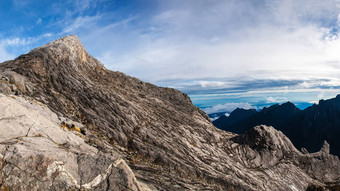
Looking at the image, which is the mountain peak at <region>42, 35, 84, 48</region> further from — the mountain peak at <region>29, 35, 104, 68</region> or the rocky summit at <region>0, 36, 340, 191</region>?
the rocky summit at <region>0, 36, 340, 191</region>

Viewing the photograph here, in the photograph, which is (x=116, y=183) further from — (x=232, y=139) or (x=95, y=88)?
(x=232, y=139)

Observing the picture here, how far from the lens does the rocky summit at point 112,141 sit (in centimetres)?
1428

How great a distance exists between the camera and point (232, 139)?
5138 centimetres

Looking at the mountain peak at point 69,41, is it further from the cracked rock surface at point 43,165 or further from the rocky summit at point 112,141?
the cracked rock surface at point 43,165

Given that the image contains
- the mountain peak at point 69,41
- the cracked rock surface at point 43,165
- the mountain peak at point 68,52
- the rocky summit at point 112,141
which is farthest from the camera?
the mountain peak at point 69,41

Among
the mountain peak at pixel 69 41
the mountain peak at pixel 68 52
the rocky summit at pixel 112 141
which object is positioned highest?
the mountain peak at pixel 69 41

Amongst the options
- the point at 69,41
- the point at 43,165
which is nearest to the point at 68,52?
the point at 69,41

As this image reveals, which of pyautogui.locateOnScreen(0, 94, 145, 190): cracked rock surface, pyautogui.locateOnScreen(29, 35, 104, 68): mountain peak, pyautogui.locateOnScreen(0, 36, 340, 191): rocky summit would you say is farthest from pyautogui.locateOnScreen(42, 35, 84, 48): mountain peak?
pyautogui.locateOnScreen(0, 94, 145, 190): cracked rock surface

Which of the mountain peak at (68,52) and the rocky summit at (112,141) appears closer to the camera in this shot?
the rocky summit at (112,141)

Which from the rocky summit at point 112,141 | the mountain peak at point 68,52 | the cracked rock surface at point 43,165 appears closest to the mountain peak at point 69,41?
the mountain peak at point 68,52

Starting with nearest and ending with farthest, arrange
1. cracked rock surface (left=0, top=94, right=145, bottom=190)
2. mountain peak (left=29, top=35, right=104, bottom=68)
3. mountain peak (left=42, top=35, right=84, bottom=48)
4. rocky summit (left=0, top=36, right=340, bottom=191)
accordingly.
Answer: cracked rock surface (left=0, top=94, right=145, bottom=190) < rocky summit (left=0, top=36, right=340, bottom=191) < mountain peak (left=29, top=35, right=104, bottom=68) < mountain peak (left=42, top=35, right=84, bottom=48)

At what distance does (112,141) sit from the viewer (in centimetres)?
3084

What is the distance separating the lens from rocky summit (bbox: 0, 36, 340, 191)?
46.9 ft

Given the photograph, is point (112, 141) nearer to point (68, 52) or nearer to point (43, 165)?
point (43, 165)
